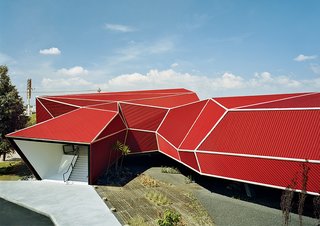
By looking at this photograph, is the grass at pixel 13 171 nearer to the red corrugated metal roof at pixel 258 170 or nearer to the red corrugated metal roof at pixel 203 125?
the red corrugated metal roof at pixel 203 125

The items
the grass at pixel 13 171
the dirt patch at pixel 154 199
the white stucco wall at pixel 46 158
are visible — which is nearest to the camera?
the dirt patch at pixel 154 199

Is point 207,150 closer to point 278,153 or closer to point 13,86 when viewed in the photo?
point 278,153

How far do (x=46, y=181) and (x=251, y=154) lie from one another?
16864 mm

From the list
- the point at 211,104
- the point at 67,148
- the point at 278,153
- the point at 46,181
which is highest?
the point at 211,104

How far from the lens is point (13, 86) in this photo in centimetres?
3025

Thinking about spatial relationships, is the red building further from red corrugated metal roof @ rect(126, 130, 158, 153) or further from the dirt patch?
the dirt patch

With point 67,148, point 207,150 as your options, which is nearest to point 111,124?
point 67,148

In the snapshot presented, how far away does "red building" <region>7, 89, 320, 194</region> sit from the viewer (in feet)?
62.2

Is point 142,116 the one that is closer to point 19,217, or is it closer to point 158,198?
point 158,198

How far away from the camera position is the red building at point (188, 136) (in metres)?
19.0

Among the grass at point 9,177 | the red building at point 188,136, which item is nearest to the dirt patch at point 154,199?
the red building at point 188,136

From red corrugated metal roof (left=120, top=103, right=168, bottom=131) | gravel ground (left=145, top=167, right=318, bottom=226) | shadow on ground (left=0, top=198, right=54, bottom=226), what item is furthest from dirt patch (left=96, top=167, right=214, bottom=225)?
red corrugated metal roof (left=120, top=103, right=168, bottom=131)

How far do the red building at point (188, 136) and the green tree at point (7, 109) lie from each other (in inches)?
160

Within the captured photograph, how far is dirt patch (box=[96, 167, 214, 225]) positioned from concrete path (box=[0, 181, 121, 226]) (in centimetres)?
91
